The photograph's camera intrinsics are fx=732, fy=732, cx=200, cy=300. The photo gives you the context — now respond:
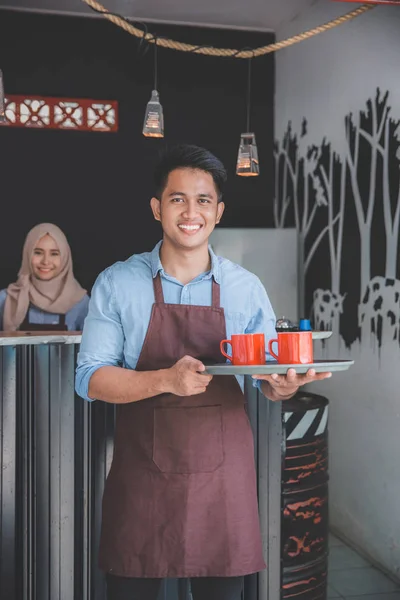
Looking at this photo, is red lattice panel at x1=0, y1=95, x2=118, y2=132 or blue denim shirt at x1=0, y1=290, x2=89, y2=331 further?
red lattice panel at x1=0, y1=95, x2=118, y2=132

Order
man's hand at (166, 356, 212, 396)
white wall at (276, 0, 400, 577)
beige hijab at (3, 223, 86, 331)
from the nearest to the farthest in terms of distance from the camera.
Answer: man's hand at (166, 356, 212, 396)
white wall at (276, 0, 400, 577)
beige hijab at (3, 223, 86, 331)

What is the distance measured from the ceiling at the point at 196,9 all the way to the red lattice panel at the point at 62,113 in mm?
648

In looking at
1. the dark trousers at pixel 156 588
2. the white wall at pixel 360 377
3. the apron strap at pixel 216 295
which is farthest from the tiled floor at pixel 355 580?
the apron strap at pixel 216 295

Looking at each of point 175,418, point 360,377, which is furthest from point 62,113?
point 175,418

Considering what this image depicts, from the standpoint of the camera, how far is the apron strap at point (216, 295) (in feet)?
6.43

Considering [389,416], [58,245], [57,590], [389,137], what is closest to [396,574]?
[389,416]

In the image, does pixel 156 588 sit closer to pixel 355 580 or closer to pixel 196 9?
pixel 355 580

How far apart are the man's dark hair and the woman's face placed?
2.87 m

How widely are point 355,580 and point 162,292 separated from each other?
2.66 meters

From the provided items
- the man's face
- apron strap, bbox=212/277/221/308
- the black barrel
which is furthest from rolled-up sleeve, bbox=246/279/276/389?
the black barrel

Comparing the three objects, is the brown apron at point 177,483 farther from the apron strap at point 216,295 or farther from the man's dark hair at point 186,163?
the man's dark hair at point 186,163

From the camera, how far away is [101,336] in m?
1.87

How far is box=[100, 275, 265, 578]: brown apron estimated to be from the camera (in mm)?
1854

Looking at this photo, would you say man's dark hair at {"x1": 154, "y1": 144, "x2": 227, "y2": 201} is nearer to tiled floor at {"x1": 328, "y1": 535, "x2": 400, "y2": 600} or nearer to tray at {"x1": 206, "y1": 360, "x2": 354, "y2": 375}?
tray at {"x1": 206, "y1": 360, "x2": 354, "y2": 375}
